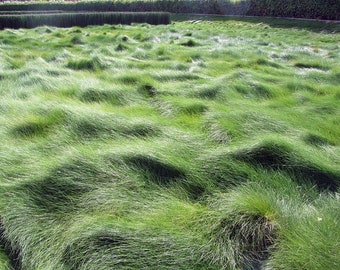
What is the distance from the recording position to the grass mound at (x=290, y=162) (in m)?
2.29

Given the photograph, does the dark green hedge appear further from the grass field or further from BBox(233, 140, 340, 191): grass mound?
BBox(233, 140, 340, 191): grass mound

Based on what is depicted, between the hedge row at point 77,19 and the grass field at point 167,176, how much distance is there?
35.0 ft

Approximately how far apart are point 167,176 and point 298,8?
19297 millimetres

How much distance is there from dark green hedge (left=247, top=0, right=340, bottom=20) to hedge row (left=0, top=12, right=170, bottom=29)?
7.18 m

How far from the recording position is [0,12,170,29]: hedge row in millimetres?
13375

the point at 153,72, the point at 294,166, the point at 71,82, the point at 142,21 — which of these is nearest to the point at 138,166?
the point at 294,166

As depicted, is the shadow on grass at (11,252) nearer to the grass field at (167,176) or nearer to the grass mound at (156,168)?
the grass field at (167,176)

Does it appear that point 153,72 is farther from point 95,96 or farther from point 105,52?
point 105,52

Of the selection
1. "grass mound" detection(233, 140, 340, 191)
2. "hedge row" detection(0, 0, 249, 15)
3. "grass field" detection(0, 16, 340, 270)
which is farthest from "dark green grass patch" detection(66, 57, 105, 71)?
"hedge row" detection(0, 0, 249, 15)

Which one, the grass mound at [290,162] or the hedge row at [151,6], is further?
the hedge row at [151,6]

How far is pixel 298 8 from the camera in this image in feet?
61.6

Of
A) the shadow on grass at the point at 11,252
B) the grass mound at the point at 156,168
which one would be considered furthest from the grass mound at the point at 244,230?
the shadow on grass at the point at 11,252

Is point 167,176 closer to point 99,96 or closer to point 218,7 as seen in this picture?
point 99,96

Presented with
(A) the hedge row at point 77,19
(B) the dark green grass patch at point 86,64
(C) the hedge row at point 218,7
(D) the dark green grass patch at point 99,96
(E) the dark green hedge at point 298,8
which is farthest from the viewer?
(C) the hedge row at point 218,7
